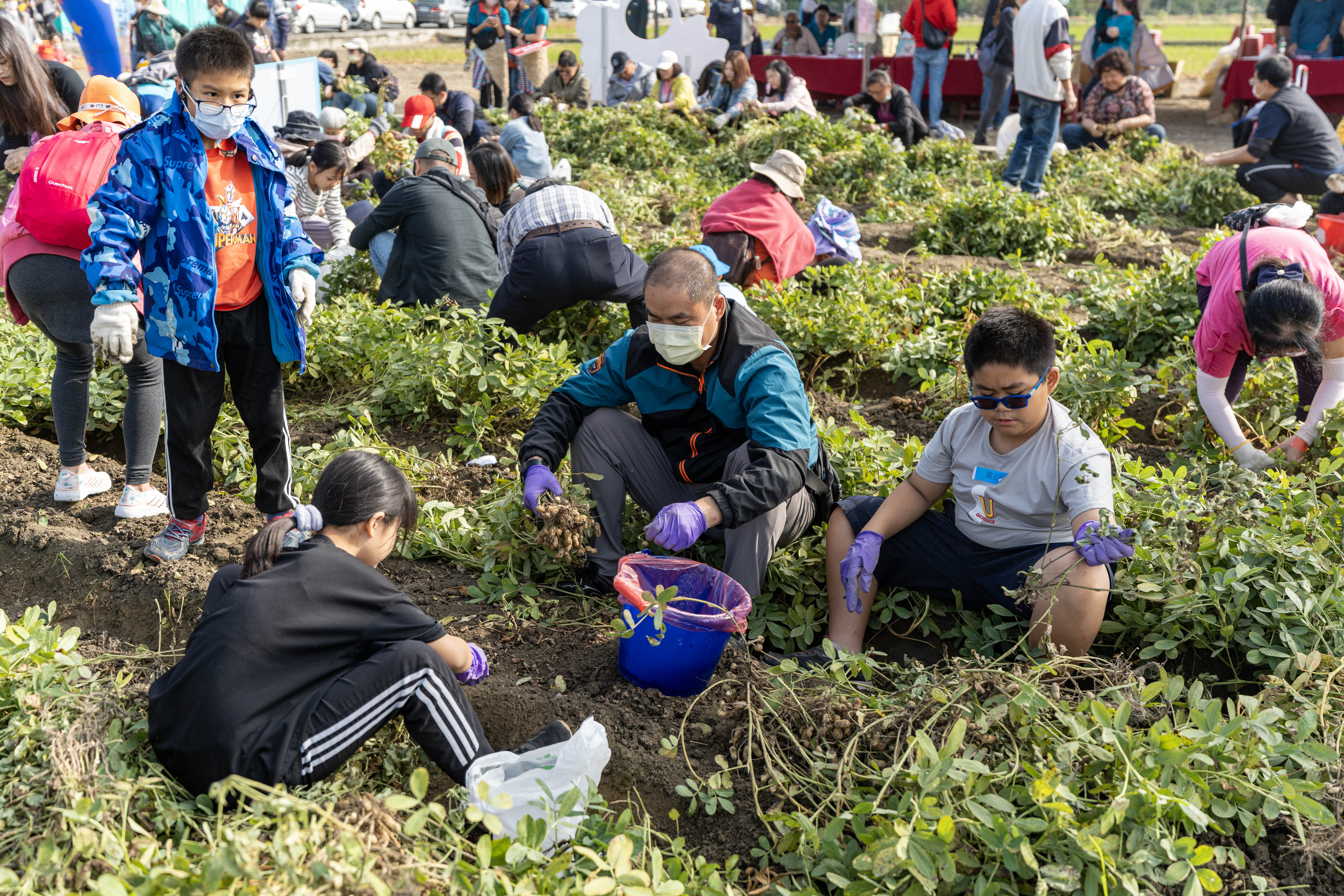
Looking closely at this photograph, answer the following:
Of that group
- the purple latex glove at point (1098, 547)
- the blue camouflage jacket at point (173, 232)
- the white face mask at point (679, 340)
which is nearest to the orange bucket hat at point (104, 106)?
the blue camouflage jacket at point (173, 232)

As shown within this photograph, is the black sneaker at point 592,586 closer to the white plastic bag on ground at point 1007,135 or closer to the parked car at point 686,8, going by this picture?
the white plastic bag on ground at point 1007,135

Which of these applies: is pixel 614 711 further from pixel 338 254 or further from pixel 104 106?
pixel 338 254

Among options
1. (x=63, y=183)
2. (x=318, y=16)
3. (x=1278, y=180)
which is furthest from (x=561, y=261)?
(x=318, y=16)

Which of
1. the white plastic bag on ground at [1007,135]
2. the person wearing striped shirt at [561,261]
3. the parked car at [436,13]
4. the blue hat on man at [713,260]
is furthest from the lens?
the parked car at [436,13]

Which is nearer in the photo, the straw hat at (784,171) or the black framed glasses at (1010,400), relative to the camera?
the black framed glasses at (1010,400)

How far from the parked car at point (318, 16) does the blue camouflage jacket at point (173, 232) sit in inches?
888

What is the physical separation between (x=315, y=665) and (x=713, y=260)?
6.15 ft

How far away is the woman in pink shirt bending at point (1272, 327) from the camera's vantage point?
3188mm

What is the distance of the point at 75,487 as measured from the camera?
356 cm

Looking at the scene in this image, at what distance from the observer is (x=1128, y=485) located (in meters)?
3.17

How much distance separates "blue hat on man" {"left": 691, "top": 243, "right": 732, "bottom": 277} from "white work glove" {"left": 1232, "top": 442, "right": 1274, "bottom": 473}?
6.10ft

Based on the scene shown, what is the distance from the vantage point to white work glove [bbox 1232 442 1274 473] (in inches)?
135

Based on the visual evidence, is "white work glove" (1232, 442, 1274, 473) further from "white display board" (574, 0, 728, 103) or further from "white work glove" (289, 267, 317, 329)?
"white display board" (574, 0, 728, 103)

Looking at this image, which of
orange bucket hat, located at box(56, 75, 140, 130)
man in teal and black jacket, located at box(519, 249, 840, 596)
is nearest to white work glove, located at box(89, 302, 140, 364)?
orange bucket hat, located at box(56, 75, 140, 130)
